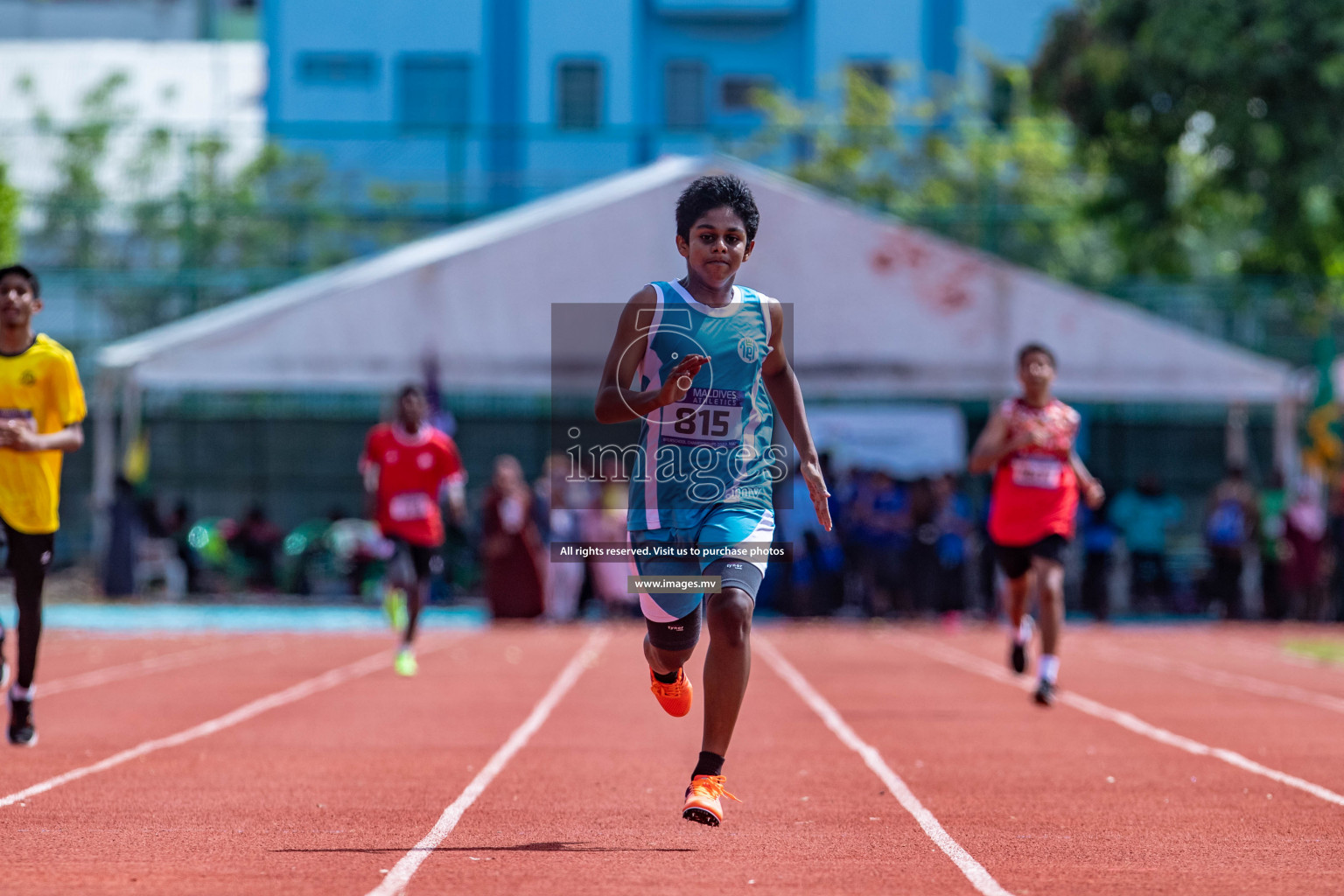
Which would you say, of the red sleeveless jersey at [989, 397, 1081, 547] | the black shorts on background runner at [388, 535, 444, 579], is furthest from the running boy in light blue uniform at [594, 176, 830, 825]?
the black shorts on background runner at [388, 535, 444, 579]

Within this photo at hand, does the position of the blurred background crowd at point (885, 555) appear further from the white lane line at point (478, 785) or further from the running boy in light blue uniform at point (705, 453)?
the running boy in light blue uniform at point (705, 453)

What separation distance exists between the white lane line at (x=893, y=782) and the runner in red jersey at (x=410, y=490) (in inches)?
106

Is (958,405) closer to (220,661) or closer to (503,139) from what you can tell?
(503,139)

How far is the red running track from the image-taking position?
5918 mm

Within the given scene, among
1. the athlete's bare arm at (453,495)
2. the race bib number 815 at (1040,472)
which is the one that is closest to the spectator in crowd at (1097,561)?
the athlete's bare arm at (453,495)

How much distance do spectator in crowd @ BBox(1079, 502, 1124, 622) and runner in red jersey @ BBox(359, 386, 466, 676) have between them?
34.9 ft

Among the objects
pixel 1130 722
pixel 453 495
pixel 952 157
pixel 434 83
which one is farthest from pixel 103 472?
pixel 952 157

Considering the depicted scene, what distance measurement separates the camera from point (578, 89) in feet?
133

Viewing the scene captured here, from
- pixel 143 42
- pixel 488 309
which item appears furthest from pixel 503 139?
pixel 143 42

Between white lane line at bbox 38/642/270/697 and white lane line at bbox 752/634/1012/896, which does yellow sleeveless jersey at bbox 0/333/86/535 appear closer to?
white lane line at bbox 38/642/270/697

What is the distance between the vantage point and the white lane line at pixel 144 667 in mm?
13133

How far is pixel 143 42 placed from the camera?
147 ft

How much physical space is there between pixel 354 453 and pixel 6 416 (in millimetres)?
18670

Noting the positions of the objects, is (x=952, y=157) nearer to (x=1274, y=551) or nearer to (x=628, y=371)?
(x=1274, y=551)
